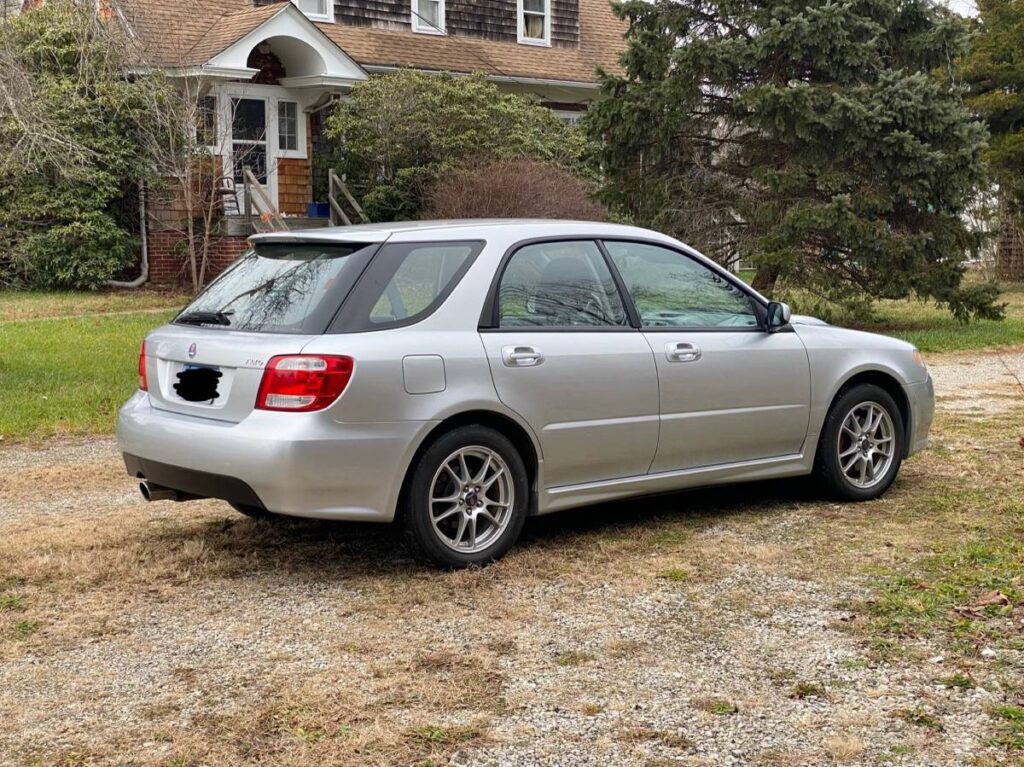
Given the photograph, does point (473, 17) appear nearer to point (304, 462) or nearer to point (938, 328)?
point (938, 328)

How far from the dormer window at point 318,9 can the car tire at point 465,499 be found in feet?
74.2

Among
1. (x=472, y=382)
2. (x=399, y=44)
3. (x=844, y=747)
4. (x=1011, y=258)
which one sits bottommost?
(x=844, y=747)

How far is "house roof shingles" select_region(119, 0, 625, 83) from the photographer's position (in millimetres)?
23062

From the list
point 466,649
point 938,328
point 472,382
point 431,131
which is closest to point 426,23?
point 431,131

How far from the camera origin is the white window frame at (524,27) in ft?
99.2

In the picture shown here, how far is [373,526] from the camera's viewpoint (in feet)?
22.5

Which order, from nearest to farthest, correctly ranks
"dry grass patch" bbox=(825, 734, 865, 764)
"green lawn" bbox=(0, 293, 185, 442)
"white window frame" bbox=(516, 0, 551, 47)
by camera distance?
"dry grass patch" bbox=(825, 734, 865, 764) → "green lawn" bbox=(0, 293, 185, 442) → "white window frame" bbox=(516, 0, 551, 47)

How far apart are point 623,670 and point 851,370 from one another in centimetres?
321

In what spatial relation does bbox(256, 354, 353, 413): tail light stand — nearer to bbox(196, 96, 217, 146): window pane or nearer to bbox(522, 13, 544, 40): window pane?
bbox(196, 96, 217, 146): window pane

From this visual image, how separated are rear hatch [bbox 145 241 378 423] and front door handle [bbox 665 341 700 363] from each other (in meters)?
1.61

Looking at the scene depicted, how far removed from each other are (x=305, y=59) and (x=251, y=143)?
1904mm

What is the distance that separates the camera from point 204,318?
6.28m

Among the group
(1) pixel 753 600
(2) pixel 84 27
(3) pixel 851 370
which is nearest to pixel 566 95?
(2) pixel 84 27

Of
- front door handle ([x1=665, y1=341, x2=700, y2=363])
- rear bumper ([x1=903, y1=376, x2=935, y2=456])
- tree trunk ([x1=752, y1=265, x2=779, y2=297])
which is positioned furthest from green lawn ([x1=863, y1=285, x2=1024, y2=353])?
front door handle ([x1=665, y1=341, x2=700, y2=363])
